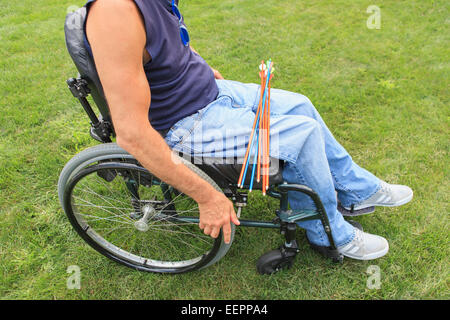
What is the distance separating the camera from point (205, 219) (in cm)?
136

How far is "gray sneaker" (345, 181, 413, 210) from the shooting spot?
1.85m

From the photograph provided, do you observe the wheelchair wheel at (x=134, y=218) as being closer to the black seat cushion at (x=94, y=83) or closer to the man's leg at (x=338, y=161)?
the black seat cushion at (x=94, y=83)

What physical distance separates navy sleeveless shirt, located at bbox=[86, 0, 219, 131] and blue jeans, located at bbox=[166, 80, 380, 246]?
0.05 metres

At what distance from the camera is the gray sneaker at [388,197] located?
1849 millimetres

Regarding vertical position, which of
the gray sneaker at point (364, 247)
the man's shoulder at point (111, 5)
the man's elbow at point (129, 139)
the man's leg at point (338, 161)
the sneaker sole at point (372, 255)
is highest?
the man's shoulder at point (111, 5)

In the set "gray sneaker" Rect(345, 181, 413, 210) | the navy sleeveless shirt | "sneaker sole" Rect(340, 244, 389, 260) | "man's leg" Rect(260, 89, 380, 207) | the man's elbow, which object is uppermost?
the navy sleeveless shirt

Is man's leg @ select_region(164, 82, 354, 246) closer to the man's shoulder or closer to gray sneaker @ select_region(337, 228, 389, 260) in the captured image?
gray sneaker @ select_region(337, 228, 389, 260)

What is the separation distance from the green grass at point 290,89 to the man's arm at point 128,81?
0.91 meters

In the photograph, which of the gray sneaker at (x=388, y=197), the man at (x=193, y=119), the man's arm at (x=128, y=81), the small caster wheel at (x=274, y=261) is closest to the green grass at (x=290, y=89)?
the small caster wheel at (x=274, y=261)

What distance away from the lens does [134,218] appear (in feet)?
5.72

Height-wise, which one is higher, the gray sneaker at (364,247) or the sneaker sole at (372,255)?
the gray sneaker at (364,247)

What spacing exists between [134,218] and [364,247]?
1.28 m

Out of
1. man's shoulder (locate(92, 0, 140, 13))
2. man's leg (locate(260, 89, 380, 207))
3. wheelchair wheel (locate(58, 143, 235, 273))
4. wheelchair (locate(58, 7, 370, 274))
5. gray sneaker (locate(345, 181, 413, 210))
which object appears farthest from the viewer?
gray sneaker (locate(345, 181, 413, 210))

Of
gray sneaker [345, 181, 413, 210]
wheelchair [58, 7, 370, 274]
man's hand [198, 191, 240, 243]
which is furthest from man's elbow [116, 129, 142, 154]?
gray sneaker [345, 181, 413, 210]
